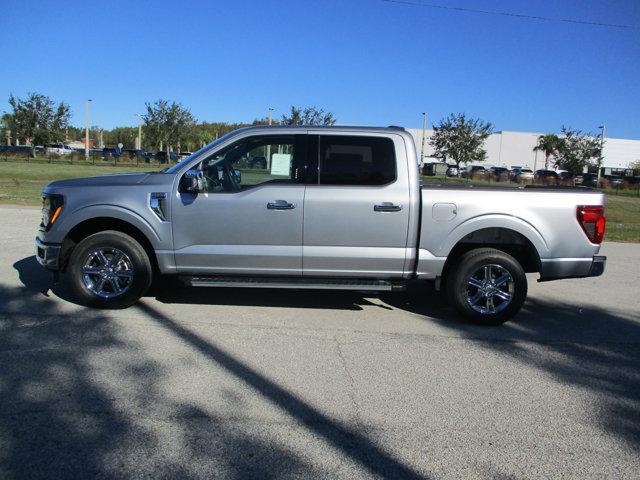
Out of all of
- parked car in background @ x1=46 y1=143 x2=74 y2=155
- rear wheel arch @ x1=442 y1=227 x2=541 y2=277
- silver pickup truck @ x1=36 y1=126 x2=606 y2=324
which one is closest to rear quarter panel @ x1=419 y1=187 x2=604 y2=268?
silver pickup truck @ x1=36 y1=126 x2=606 y2=324

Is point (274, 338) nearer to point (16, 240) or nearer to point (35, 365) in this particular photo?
point (35, 365)

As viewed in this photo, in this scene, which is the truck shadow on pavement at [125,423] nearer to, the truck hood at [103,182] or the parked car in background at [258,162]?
the truck hood at [103,182]

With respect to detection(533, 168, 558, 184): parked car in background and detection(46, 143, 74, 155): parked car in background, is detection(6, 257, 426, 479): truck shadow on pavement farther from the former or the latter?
detection(46, 143, 74, 155): parked car in background

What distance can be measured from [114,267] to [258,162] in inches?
73.3

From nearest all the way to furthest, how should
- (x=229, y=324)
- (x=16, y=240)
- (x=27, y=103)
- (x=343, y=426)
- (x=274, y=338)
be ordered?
(x=343, y=426)
(x=274, y=338)
(x=229, y=324)
(x=16, y=240)
(x=27, y=103)

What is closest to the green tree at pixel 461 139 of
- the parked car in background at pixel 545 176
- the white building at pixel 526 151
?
the parked car in background at pixel 545 176

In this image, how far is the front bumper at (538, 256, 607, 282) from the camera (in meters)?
5.56

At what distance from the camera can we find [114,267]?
5.57 m

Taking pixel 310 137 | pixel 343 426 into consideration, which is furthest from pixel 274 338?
pixel 310 137

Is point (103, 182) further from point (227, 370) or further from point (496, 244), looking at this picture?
point (496, 244)

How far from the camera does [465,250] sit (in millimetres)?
5859

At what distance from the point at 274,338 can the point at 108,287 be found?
6.51ft

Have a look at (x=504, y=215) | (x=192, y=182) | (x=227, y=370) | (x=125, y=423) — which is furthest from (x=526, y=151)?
(x=125, y=423)

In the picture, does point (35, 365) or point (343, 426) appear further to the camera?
point (35, 365)
